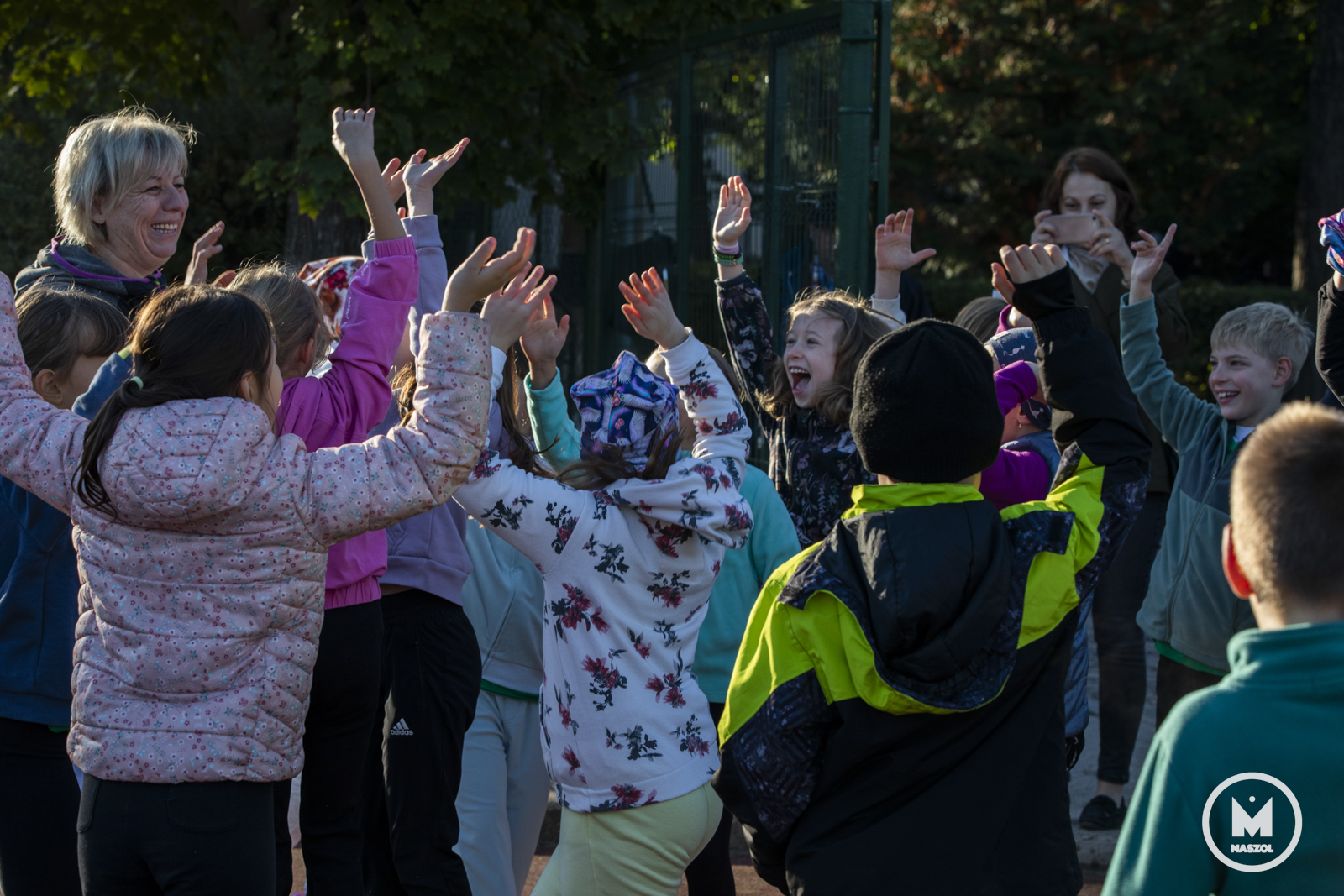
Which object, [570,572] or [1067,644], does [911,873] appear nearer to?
[1067,644]

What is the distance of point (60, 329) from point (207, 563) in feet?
3.46

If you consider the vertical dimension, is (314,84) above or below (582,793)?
above

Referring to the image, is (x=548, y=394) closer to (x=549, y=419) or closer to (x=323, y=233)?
(x=549, y=419)

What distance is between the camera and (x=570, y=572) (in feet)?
9.09

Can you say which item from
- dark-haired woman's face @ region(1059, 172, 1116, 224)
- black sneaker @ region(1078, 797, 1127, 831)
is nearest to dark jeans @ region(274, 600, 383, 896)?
black sneaker @ region(1078, 797, 1127, 831)

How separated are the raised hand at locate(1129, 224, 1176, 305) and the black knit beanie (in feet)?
5.53

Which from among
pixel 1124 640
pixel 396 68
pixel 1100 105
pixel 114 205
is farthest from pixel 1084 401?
pixel 1100 105

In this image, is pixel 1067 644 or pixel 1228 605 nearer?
pixel 1067 644

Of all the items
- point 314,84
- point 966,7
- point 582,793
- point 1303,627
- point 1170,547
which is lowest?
point 582,793

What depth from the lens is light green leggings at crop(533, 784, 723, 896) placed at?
9.06 feet

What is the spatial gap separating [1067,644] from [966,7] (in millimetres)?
17007

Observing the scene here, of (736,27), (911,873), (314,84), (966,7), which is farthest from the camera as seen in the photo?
(966,7)

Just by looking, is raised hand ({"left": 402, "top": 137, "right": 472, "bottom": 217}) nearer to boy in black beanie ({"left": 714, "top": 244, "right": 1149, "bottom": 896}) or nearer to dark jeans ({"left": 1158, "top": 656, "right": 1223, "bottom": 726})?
boy in black beanie ({"left": 714, "top": 244, "right": 1149, "bottom": 896})

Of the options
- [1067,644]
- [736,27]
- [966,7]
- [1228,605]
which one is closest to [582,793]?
[1067,644]
